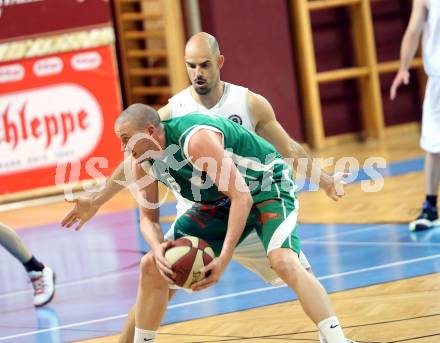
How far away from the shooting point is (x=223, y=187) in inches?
167

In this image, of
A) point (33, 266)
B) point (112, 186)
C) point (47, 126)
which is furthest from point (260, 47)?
point (112, 186)

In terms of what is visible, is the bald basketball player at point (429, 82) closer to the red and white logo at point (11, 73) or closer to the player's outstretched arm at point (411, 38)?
the player's outstretched arm at point (411, 38)

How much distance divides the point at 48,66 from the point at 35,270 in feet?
17.1

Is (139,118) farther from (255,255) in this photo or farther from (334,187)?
(334,187)

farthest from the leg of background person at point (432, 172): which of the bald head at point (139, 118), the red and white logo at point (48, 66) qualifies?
the red and white logo at point (48, 66)

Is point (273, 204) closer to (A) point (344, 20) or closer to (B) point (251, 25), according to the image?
(B) point (251, 25)

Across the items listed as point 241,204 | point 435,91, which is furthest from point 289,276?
point 435,91

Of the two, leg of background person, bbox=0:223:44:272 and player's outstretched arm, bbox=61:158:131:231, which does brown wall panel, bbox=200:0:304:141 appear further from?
player's outstretched arm, bbox=61:158:131:231

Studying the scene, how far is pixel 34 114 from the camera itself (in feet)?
37.7

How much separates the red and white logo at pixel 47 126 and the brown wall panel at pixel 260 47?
6.19 ft

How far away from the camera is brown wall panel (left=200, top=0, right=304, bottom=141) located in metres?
12.7

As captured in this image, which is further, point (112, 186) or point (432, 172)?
point (432, 172)

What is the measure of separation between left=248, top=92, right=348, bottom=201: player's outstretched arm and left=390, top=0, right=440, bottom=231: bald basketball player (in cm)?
232

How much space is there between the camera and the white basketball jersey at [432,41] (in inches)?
292
